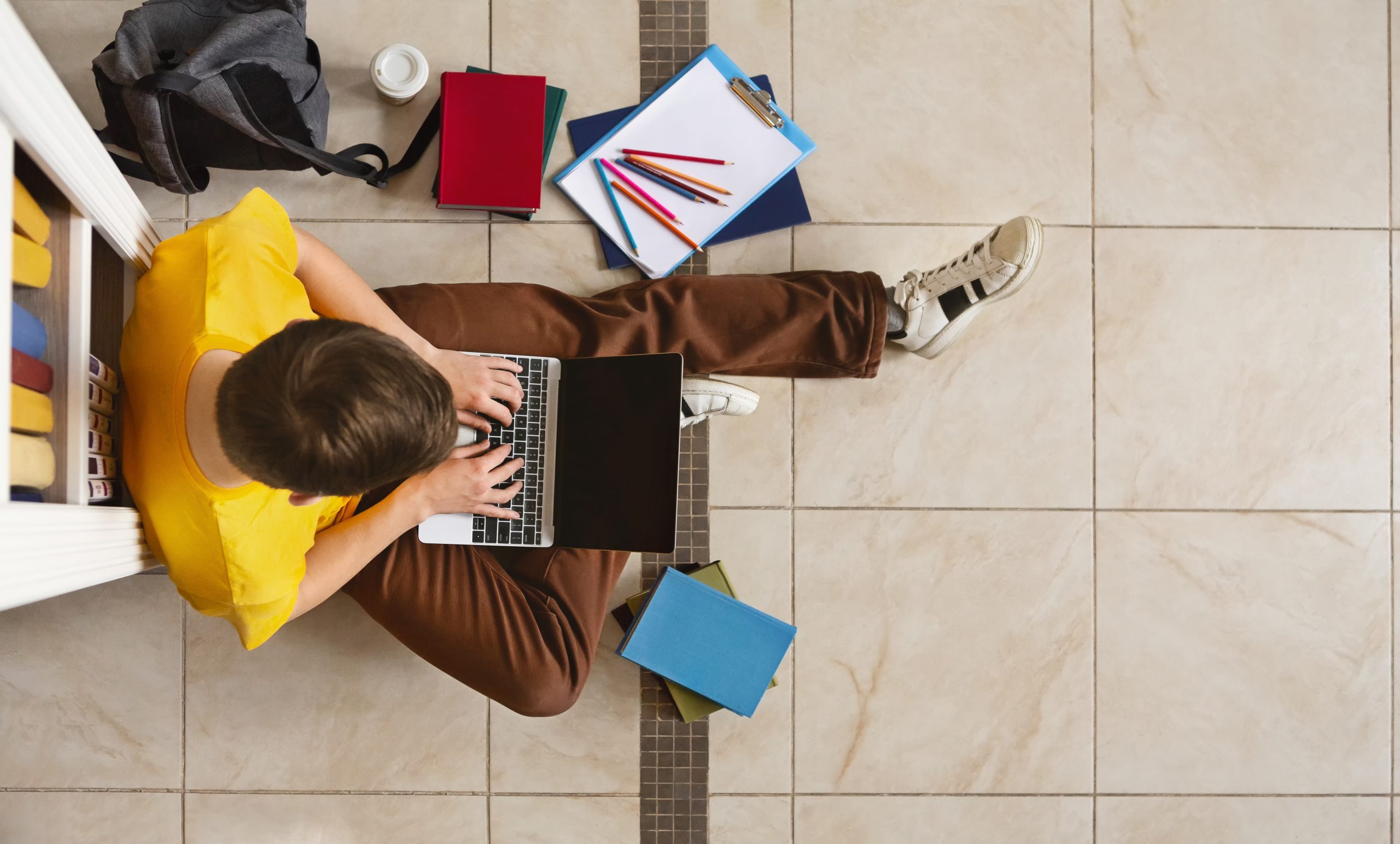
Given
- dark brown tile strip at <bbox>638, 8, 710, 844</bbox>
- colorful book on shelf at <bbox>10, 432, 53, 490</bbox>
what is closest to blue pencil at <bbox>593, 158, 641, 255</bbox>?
dark brown tile strip at <bbox>638, 8, 710, 844</bbox>

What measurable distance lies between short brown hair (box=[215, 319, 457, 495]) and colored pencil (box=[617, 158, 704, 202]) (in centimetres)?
95

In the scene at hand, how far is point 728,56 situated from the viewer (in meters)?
1.81

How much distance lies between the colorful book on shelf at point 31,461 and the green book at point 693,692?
104 cm

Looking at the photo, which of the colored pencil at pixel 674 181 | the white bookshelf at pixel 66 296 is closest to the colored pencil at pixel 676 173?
the colored pencil at pixel 674 181

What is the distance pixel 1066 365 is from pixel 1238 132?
24.7 inches

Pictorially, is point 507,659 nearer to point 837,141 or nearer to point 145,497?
point 145,497

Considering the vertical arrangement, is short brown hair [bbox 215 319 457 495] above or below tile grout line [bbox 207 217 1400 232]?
below

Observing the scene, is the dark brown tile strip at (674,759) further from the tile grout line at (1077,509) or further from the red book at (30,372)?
the red book at (30,372)

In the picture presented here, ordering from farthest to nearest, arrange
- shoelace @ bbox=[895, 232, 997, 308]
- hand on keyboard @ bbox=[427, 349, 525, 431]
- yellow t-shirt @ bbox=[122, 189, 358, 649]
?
shoelace @ bbox=[895, 232, 997, 308] → hand on keyboard @ bbox=[427, 349, 525, 431] → yellow t-shirt @ bbox=[122, 189, 358, 649]

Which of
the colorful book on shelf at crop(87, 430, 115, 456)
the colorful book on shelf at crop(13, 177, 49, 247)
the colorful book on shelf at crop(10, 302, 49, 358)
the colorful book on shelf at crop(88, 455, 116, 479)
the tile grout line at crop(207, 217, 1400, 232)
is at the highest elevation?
the tile grout line at crop(207, 217, 1400, 232)

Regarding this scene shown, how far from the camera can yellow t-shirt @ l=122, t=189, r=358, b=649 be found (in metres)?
1.01

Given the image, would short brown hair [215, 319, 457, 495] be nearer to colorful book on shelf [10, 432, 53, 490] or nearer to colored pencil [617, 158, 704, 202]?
colorful book on shelf [10, 432, 53, 490]

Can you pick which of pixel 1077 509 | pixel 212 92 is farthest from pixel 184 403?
pixel 1077 509

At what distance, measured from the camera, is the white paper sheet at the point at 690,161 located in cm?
177
